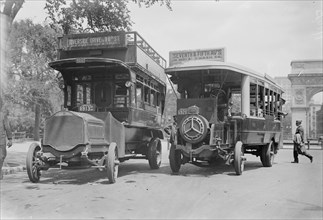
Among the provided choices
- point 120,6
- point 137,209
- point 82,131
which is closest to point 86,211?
point 137,209

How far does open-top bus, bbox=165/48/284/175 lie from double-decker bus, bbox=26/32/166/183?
1.09 m

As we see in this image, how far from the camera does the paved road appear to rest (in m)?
5.05

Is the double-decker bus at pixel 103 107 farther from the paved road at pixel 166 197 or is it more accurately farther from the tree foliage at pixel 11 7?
the tree foliage at pixel 11 7

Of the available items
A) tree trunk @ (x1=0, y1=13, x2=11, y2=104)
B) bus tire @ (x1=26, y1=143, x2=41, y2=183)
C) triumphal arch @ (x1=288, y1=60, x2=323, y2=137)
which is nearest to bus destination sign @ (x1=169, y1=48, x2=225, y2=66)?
triumphal arch @ (x1=288, y1=60, x2=323, y2=137)

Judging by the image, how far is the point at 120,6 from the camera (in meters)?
8.98

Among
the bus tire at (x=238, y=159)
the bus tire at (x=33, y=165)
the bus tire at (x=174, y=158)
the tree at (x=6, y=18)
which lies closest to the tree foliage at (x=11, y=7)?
the tree at (x=6, y=18)

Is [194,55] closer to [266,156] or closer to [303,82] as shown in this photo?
[266,156]

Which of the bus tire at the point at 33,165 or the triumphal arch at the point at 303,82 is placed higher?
the triumphal arch at the point at 303,82

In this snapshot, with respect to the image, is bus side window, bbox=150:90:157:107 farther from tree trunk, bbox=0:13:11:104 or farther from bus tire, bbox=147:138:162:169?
tree trunk, bbox=0:13:11:104

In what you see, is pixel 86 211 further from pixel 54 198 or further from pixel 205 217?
pixel 205 217

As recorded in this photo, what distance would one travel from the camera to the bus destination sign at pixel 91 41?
370 inches

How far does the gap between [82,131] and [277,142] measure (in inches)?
304

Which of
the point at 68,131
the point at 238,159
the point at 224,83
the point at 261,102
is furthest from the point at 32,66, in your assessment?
the point at 238,159

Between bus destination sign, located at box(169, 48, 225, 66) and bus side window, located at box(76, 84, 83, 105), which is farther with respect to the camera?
bus side window, located at box(76, 84, 83, 105)
